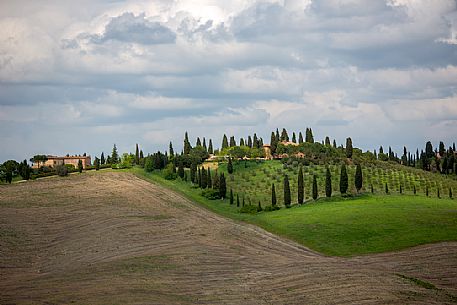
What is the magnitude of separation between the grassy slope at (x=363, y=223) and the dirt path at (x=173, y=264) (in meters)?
3.10

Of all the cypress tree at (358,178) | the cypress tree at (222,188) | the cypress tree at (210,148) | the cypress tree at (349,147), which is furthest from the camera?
the cypress tree at (210,148)

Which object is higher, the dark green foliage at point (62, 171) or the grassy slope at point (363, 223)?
the dark green foliage at point (62, 171)

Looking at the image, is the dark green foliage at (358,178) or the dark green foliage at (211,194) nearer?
the dark green foliage at (358,178)

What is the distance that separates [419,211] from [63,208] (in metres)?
49.8

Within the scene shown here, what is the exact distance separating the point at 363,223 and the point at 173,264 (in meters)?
30.0

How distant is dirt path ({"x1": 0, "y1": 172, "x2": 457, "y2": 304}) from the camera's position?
43000 millimetres

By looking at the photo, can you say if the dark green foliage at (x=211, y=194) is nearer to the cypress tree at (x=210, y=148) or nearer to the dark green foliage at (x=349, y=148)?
the dark green foliage at (x=349, y=148)

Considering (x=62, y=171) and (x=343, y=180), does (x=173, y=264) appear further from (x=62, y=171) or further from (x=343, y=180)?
(x=62, y=171)

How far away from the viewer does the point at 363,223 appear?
74.1m

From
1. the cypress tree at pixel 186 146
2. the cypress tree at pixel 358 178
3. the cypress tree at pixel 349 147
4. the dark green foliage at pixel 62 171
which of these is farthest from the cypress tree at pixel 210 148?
the cypress tree at pixel 358 178

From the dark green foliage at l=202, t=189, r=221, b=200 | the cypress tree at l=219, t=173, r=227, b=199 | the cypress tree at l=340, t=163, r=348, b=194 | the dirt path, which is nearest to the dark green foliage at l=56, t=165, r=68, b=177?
the dark green foliage at l=202, t=189, r=221, b=200

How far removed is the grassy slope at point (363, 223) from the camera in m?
66.2

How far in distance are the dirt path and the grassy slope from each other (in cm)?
310

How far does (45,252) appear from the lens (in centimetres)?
5984
